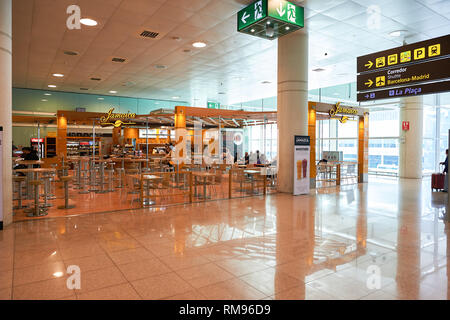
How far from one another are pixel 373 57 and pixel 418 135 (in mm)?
7941

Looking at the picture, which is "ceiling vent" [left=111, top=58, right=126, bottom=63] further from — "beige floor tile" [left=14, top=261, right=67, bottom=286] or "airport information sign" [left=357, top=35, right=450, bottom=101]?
"beige floor tile" [left=14, top=261, right=67, bottom=286]

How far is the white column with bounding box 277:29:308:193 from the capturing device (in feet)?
27.4

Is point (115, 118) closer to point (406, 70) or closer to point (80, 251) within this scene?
point (80, 251)

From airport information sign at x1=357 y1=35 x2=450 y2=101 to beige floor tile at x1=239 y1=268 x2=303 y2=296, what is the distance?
500 centimetres

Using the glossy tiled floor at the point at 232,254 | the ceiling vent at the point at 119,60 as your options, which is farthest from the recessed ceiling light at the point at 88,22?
the glossy tiled floor at the point at 232,254

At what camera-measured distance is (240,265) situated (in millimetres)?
3477

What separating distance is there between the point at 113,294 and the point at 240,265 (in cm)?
141

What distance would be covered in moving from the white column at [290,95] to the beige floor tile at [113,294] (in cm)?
642

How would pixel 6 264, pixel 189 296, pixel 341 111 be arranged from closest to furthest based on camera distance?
pixel 189 296 < pixel 6 264 < pixel 341 111

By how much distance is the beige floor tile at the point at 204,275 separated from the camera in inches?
119

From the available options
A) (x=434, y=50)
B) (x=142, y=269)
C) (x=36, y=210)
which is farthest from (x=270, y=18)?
(x=36, y=210)

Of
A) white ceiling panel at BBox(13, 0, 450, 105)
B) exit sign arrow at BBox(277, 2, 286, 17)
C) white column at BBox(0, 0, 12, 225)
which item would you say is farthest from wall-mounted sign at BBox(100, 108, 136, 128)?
exit sign arrow at BBox(277, 2, 286, 17)

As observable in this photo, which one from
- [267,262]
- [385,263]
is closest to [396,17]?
[385,263]

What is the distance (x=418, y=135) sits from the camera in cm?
1289
